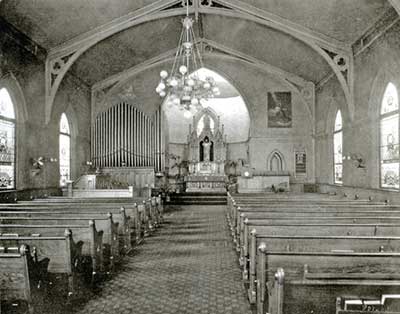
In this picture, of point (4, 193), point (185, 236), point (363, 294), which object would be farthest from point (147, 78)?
point (363, 294)

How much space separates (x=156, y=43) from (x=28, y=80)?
210 inches

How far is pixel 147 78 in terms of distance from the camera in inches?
709

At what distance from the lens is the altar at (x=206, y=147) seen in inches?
A: 796

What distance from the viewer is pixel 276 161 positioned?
18.0 m

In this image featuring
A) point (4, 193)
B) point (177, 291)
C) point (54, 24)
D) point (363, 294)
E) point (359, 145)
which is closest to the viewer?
point (363, 294)

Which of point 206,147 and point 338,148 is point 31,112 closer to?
point 206,147

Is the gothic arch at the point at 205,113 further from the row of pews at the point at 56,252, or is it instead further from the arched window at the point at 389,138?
the row of pews at the point at 56,252

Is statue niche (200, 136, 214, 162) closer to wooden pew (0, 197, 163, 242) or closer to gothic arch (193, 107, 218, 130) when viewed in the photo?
gothic arch (193, 107, 218, 130)

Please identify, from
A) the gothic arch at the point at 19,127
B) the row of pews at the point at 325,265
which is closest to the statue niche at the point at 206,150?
the gothic arch at the point at 19,127

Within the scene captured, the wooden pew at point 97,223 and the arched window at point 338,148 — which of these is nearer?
the wooden pew at point 97,223

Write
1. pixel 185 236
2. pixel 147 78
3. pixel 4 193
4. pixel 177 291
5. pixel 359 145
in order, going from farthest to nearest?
pixel 147 78
pixel 359 145
pixel 4 193
pixel 185 236
pixel 177 291

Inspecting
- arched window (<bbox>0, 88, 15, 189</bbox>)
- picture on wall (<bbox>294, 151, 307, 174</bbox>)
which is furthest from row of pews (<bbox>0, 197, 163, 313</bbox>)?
picture on wall (<bbox>294, 151, 307, 174</bbox>)

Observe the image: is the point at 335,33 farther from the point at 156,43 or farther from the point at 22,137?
the point at 22,137

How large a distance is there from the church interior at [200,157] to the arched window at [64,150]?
8cm
